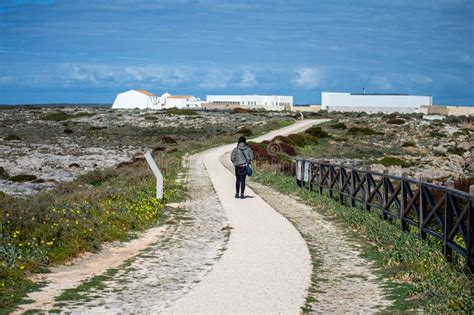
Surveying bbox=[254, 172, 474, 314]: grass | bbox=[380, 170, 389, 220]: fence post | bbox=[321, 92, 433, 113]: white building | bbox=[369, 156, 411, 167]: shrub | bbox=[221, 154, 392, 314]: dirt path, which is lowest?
bbox=[369, 156, 411, 167]: shrub

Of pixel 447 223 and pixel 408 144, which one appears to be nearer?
pixel 447 223

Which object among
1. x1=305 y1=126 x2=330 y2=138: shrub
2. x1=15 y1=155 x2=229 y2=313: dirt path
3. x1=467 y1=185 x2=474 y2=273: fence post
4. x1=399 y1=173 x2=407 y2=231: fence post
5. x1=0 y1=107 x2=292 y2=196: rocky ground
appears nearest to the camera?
x1=15 y1=155 x2=229 y2=313: dirt path

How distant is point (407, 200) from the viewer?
1441 cm

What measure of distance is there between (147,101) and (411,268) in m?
145

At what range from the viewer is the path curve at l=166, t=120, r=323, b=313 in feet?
26.7

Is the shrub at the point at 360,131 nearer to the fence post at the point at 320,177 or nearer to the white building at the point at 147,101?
the fence post at the point at 320,177

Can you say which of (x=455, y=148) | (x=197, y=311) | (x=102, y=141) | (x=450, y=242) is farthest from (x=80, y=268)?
(x=102, y=141)

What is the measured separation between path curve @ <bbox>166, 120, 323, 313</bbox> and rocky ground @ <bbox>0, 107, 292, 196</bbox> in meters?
14.6

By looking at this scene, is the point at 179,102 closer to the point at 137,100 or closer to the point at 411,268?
the point at 137,100

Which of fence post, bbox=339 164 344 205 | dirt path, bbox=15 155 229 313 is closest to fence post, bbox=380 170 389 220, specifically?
fence post, bbox=339 164 344 205

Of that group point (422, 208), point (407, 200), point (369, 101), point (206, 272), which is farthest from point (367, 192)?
point (369, 101)

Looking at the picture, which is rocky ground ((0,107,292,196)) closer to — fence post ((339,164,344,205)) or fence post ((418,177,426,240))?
fence post ((339,164,344,205))

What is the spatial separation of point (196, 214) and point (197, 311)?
31.6 feet

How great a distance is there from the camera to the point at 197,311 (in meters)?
7.80
